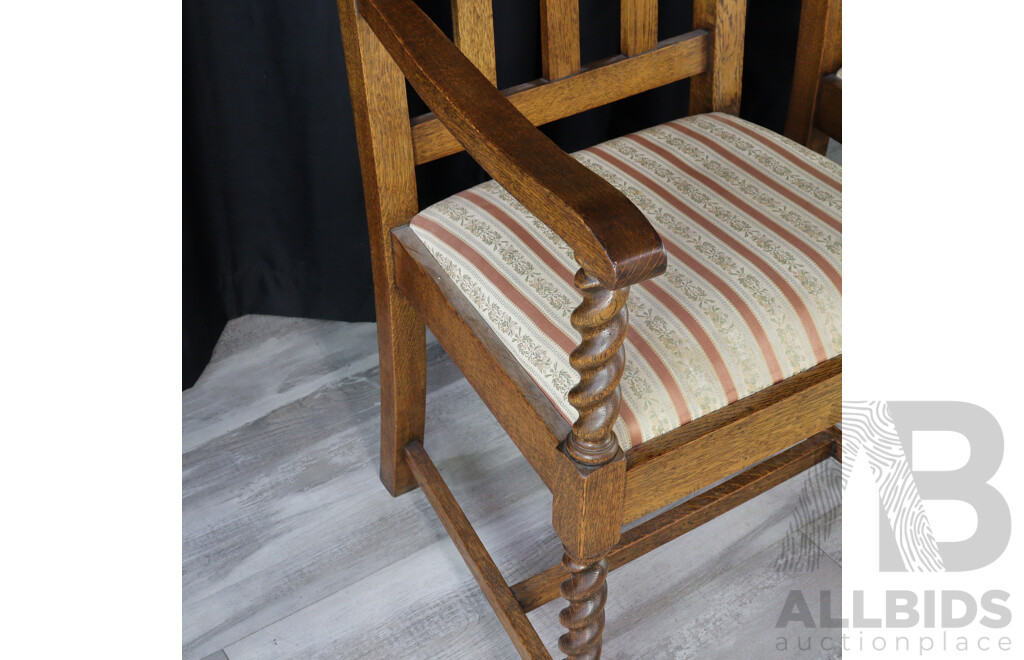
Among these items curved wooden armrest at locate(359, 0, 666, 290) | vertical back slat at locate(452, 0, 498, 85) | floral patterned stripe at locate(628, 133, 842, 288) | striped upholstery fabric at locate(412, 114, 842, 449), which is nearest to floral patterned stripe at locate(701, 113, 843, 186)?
striped upholstery fabric at locate(412, 114, 842, 449)

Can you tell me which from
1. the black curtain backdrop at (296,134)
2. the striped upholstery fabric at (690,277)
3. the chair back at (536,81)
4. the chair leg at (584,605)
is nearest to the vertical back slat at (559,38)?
the chair back at (536,81)

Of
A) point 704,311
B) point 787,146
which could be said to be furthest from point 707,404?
point 787,146

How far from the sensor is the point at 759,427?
86 cm

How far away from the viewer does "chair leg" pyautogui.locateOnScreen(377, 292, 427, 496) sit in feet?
3.55

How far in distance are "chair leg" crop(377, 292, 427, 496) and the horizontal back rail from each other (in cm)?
19

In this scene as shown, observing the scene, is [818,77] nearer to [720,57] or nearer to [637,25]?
[720,57]

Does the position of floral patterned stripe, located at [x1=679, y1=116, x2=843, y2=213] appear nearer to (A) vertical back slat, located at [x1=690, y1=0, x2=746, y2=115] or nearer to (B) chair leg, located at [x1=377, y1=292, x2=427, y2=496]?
(A) vertical back slat, located at [x1=690, y1=0, x2=746, y2=115]

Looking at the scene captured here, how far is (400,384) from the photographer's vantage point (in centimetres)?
114

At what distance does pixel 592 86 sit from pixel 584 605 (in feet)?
A: 1.87

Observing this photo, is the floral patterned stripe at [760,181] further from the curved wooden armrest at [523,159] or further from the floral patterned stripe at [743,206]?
the curved wooden armrest at [523,159]

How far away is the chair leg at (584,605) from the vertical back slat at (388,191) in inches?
14.8
